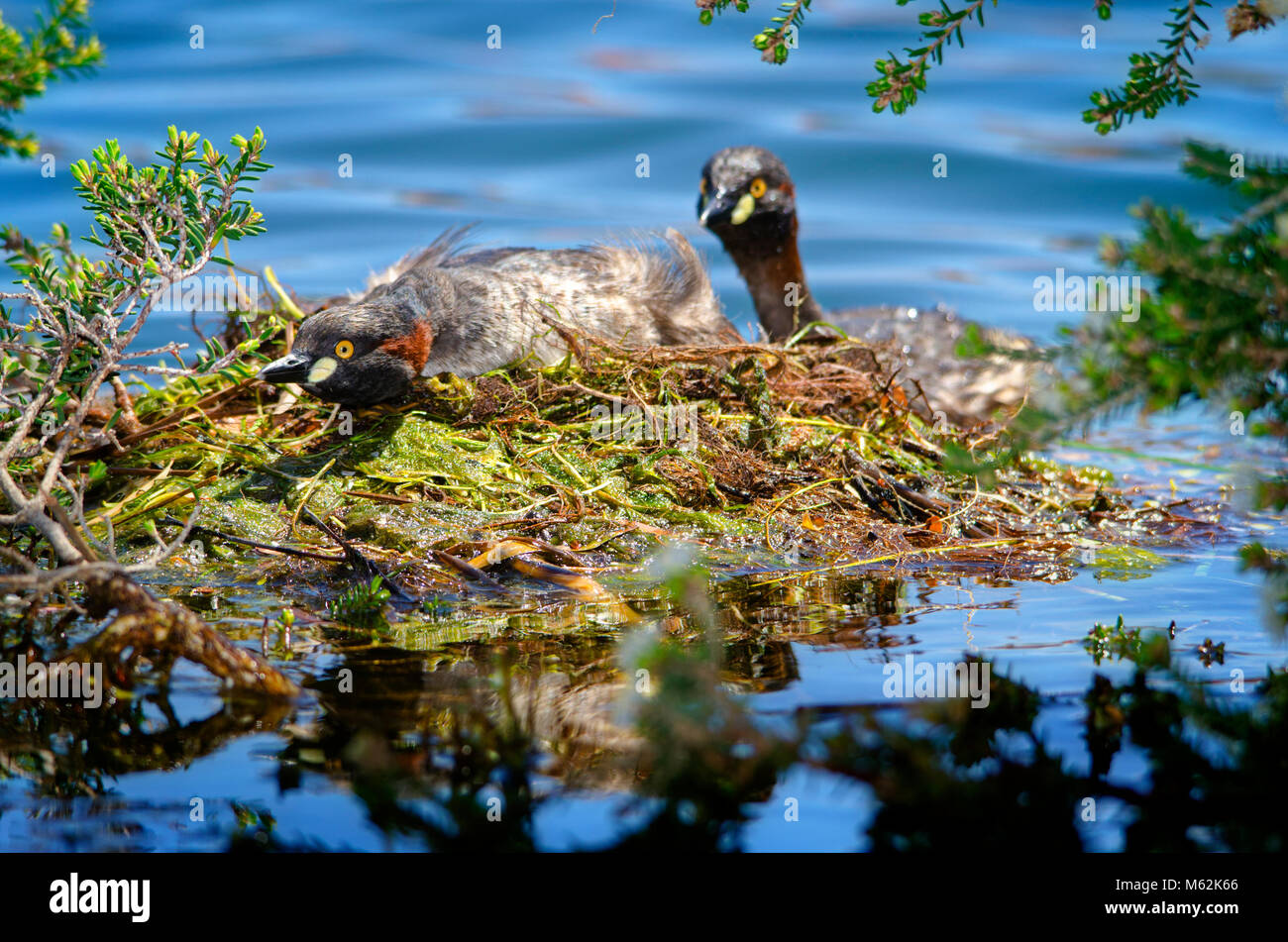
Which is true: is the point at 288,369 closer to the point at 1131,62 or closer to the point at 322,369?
the point at 322,369

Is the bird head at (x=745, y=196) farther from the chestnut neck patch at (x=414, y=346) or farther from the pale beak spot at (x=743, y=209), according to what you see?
the chestnut neck patch at (x=414, y=346)

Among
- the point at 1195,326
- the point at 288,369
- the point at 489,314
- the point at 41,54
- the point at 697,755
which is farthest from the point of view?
the point at 489,314

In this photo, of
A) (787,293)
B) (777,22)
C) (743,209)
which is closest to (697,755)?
(777,22)

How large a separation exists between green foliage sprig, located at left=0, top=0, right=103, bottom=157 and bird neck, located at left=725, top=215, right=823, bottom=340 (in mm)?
4125

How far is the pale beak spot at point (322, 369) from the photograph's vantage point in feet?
14.3

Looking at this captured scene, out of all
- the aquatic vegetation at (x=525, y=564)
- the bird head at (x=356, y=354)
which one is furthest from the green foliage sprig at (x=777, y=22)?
the bird head at (x=356, y=354)

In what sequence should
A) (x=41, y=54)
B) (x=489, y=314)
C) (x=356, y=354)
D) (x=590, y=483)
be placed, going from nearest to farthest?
(x=41, y=54) → (x=356, y=354) → (x=590, y=483) → (x=489, y=314)

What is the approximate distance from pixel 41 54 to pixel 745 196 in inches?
160

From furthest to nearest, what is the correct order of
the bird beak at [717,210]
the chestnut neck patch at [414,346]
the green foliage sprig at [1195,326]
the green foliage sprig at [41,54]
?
1. the bird beak at [717,210]
2. the chestnut neck patch at [414,346]
3. the green foliage sprig at [41,54]
4. the green foliage sprig at [1195,326]

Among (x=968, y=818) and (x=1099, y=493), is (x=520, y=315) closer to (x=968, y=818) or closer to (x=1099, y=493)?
(x=1099, y=493)

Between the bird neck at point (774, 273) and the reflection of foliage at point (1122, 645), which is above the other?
the bird neck at point (774, 273)

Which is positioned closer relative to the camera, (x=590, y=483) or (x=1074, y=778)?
(x=1074, y=778)

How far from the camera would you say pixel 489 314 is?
16.8ft

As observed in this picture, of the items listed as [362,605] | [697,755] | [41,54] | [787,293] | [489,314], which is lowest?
[697,755]
